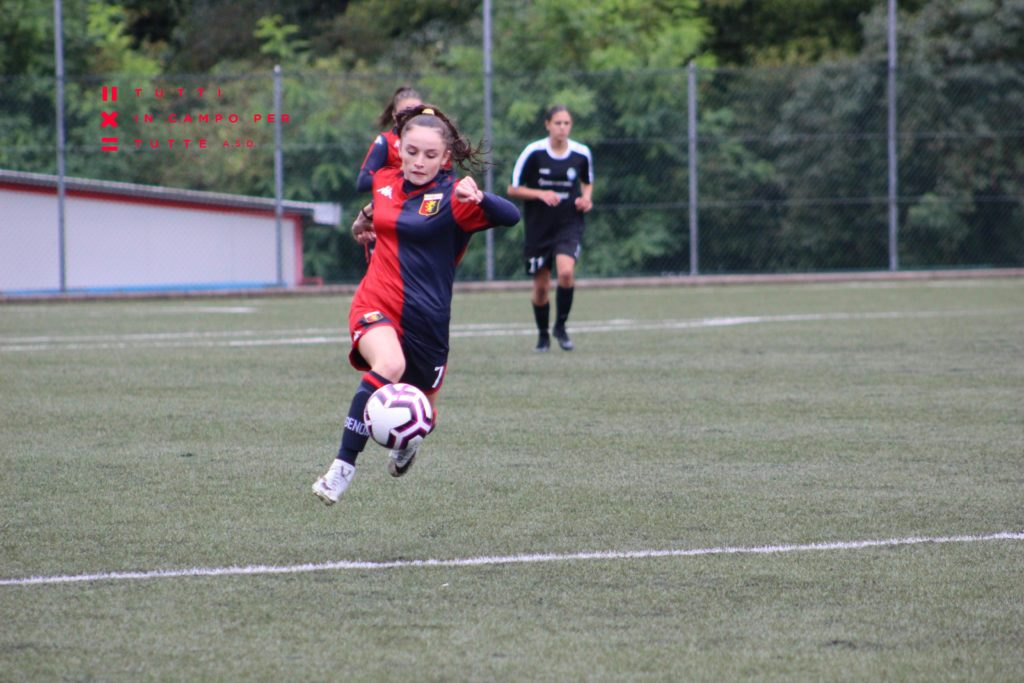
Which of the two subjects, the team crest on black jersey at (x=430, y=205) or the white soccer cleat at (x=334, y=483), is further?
the team crest on black jersey at (x=430, y=205)

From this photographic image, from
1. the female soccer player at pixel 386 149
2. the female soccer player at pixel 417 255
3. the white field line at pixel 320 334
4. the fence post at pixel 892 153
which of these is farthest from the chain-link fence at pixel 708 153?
the female soccer player at pixel 417 255

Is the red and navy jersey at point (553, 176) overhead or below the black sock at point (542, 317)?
overhead

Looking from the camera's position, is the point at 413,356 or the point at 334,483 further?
the point at 413,356

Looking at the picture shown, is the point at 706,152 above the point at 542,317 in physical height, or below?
above

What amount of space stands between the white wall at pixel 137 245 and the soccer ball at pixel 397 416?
16.9 m

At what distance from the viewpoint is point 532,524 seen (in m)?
5.43

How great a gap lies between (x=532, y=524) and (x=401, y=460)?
25.1 inches

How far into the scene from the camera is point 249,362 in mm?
11453

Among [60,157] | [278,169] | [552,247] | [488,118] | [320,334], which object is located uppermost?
[488,118]

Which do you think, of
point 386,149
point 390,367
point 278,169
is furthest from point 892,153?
point 390,367

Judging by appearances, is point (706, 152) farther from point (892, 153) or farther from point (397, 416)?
point (397, 416)

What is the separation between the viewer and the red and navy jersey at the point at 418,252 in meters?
5.79

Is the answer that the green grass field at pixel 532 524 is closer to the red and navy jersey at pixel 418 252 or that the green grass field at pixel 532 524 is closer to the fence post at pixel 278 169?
the red and navy jersey at pixel 418 252

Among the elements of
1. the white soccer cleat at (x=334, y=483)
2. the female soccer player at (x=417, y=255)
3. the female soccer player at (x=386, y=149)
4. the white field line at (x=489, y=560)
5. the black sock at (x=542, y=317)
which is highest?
the female soccer player at (x=386, y=149)
